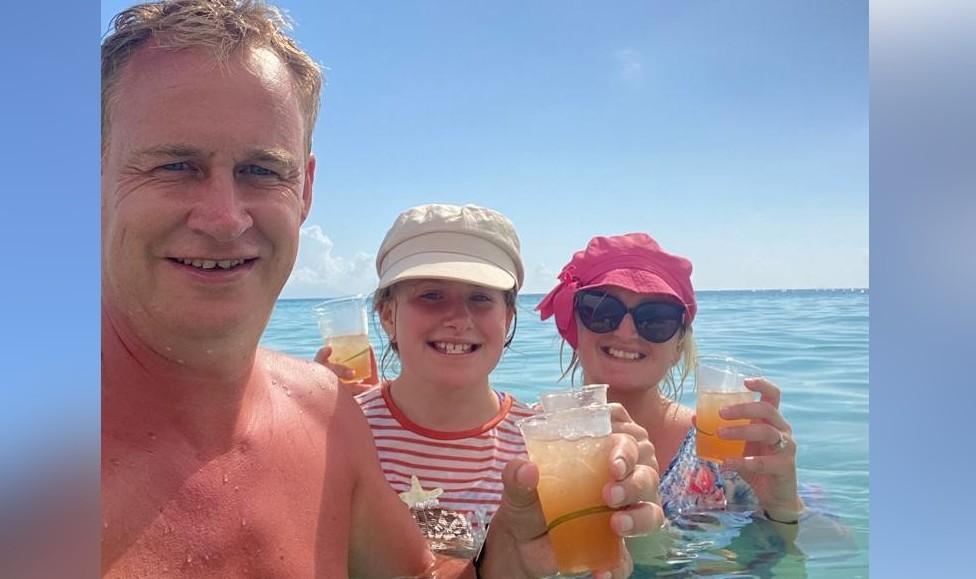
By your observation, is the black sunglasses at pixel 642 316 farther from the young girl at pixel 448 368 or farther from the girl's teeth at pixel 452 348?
the girl's teeth at pixel 452 348

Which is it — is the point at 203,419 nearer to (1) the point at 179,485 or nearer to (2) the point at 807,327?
(1) the point at 179,485

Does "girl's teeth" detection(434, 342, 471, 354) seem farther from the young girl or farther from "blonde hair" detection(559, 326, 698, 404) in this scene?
"blonde hair" detection(559, 326, 698, 404)

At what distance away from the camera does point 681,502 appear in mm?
3652

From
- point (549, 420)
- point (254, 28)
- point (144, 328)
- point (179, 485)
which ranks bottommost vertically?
point (179, 485)

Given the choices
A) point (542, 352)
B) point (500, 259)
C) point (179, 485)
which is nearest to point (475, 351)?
point (500, 259)

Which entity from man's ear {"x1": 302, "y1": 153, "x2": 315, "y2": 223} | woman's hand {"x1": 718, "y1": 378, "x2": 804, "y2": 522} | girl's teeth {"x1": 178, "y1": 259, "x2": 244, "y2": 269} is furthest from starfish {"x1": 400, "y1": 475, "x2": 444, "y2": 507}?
girl's teeth {"x1": 178, "y1": 259, "x2": 244, "y2": 269}

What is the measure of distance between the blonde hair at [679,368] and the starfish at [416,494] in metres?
1.17

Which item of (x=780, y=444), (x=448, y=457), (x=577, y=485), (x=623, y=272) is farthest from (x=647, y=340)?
(x=577, y=485)

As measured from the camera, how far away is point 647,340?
12.3 ft

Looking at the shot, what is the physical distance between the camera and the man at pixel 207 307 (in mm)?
1947

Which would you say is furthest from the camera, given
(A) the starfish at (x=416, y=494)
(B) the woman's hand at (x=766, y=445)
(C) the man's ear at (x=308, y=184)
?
(A) the starfish at (x=416, y=494)

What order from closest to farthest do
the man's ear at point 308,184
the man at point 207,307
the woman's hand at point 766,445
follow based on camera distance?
the man at point 207,307 < the man's ear at point 308,184 < the woman's hand at point 766,445

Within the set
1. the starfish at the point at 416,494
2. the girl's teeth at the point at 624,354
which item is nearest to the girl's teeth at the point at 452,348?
the starfish at the point at 416,494

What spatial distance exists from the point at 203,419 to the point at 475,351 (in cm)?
166
